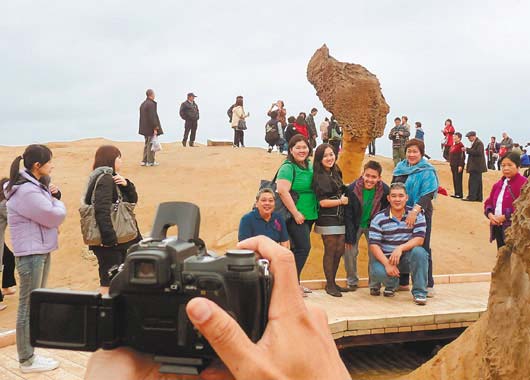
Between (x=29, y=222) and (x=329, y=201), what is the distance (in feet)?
9.05

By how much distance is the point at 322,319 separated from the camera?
123 cm

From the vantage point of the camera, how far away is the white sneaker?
3635 millimetres

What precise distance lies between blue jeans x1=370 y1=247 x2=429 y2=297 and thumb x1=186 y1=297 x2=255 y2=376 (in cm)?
426

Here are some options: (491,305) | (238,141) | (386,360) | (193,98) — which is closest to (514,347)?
(491,305)

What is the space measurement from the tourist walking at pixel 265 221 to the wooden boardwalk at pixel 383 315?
0.71 meters

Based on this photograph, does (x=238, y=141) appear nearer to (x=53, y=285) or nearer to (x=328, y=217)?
(x=53, y=285)

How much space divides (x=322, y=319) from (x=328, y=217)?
398cm

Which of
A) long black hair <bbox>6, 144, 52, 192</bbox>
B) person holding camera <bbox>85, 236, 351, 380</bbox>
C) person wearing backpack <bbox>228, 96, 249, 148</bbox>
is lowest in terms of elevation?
person holding camera <bbox>85, 236, 351, 380</bbox>

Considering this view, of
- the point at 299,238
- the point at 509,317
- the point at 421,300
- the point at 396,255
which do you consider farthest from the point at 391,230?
the point at 509,317

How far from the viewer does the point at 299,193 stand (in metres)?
5.12

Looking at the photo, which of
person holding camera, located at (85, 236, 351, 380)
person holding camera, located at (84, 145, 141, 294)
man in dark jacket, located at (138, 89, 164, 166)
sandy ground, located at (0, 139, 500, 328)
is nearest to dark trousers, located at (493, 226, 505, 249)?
sandy ground, located at (0, 139, 500, 328)

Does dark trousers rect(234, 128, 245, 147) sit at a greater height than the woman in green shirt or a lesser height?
greater

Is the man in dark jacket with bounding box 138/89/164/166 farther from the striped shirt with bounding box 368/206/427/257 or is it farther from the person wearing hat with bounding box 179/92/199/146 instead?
the striped shirt with bounding box 368/206/427/257

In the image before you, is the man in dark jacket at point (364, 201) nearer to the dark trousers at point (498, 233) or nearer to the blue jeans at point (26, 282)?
the dark trousers at point (498, 233)
